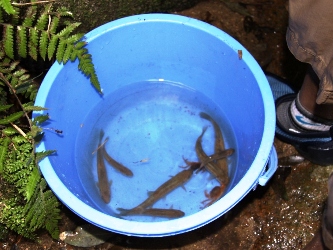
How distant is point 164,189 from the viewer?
321cm

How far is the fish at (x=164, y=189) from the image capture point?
10.3ft

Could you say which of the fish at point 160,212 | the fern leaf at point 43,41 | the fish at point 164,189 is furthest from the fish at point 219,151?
the fern leaf at point 43,41

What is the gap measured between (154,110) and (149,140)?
0.90ft

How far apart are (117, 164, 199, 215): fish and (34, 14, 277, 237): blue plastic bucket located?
0.14 ft

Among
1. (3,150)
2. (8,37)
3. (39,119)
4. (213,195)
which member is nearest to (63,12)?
(8,37)

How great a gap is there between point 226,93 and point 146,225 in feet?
4.48

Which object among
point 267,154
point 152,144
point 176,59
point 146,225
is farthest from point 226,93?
point 146,225

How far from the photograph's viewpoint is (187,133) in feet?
11.4

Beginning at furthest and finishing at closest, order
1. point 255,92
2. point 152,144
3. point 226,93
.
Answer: point 152,144 → point 226,93 → point 255,92

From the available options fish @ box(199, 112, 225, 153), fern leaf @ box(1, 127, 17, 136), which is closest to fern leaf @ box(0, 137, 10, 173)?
fern leaf @ box(1, 127, 17, 136)

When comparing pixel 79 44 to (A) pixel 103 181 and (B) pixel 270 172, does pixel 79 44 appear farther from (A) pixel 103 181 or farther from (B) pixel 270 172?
(B) pixel 270 172

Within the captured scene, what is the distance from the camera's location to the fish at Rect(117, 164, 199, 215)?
3.15 metres

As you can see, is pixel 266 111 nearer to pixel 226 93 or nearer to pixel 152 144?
pixel 226 93

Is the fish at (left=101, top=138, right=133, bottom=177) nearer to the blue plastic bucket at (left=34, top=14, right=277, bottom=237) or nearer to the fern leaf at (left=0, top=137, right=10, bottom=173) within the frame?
the blue plastic bucket at (left=34, top=14, right=277, bottom=237)
